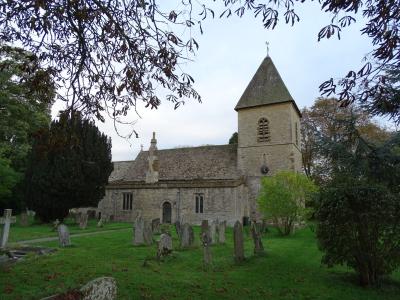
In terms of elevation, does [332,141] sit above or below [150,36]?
below

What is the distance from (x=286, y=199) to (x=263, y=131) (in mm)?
10245

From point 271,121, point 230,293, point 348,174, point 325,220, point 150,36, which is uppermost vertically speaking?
point 271,121

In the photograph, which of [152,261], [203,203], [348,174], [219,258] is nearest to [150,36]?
[348,174]

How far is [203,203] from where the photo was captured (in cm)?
2786

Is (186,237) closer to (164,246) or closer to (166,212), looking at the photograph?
Answer: (164,246)

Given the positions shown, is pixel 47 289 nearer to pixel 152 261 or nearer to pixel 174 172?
pixel 152 261

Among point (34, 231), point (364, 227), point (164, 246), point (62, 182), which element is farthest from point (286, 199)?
point (62, 182)

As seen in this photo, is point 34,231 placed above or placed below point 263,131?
below

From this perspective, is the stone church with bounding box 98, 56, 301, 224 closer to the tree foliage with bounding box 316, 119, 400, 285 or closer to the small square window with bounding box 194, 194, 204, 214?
the small square window with bounding box 194, 194, 204, 214

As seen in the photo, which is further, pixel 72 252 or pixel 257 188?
pixel 257 188

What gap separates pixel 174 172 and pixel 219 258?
772 inches

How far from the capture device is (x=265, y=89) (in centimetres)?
3025

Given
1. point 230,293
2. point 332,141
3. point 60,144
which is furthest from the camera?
point 332,141

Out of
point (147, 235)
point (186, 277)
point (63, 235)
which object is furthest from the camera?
point (147, 235)
